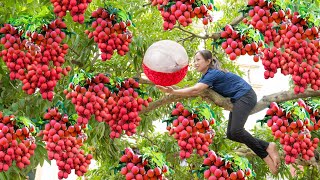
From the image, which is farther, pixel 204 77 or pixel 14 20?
pixel 204 77

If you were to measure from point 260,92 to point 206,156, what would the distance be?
426 inches

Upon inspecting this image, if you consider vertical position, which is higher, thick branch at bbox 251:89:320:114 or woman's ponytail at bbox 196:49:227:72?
woman's ponytail at bbox 196:49:227:72

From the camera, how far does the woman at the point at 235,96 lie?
4.44 metres

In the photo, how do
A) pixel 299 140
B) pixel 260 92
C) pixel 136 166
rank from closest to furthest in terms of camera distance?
pixel 136 166, pixel 299 140, pixel 260 92

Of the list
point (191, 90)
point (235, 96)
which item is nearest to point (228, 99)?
point (235, 96)

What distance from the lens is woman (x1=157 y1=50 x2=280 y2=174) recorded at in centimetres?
444

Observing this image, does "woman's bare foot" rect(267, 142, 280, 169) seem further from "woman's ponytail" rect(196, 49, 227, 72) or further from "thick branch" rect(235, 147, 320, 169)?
"woman's ponytail" rect(196, 49, 227, 72)

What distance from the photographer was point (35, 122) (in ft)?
13.2

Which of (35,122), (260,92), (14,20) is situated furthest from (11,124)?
(260,92)

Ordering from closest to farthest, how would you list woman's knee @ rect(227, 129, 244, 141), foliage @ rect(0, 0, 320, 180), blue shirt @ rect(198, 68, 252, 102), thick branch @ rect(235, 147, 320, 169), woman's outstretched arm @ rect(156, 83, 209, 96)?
foliage @ rect(0, 0, 320, 180) < woman's outstretched arm @ rect(156, 83, 209, 96) < woman's knee @ rect(227, 129, 244, 141) < blue shirt @ rect(198, 68, 252, 102) < thick branch @ rect(235, 147, 320, 169)

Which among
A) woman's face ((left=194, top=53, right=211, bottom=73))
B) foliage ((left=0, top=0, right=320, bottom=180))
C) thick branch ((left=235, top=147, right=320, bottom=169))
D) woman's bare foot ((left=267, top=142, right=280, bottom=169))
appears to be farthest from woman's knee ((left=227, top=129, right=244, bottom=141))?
thick branch ((left=235, top=147, right=320, bottom=169))

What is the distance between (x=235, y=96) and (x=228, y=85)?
11 cm

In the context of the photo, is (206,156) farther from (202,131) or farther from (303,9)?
(303,9)

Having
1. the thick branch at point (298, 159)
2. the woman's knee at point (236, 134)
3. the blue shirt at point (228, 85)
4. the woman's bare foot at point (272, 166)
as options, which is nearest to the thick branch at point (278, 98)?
the blue shirt at point (228, 85)
